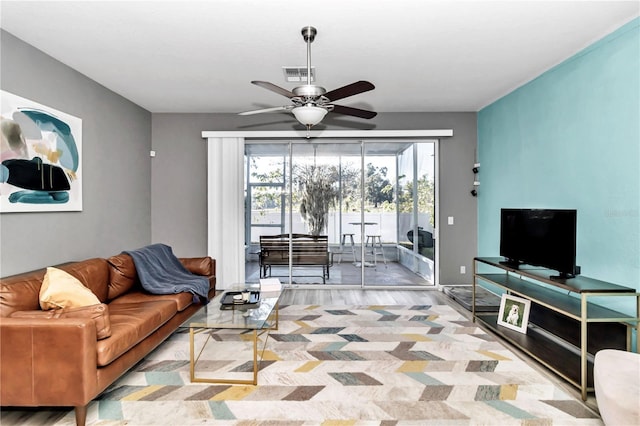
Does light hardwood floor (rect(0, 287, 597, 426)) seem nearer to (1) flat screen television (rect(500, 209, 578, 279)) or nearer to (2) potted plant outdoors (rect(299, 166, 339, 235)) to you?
(1) flat screen television (rect(500, 209, 578, 279))

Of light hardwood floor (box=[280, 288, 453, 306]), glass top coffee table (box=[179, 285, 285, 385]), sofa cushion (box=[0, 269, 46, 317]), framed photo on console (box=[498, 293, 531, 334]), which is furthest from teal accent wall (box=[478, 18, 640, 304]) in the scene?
sofa cushion (box=[0, 269, 46, 317])

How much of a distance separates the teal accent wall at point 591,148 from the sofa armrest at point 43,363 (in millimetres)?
3871

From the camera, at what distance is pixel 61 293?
2.51m

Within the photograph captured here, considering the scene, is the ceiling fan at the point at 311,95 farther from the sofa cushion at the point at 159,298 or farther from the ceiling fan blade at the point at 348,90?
the sofa cushion at the point at 159,298

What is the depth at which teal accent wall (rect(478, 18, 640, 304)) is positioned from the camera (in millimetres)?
2715

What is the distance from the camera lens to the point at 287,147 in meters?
5.45

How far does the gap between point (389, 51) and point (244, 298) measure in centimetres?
261

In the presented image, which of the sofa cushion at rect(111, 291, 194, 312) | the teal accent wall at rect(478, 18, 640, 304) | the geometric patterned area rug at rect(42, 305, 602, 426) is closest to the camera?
the geometric patterned area rug at rect(42, 305, 602, 426)

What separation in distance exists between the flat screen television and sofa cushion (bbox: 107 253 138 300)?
12.9 ft

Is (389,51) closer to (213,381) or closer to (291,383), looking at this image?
(291,383)

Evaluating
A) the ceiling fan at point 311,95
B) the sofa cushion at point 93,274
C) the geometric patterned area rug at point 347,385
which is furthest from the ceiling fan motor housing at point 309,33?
the sofa cushion at point 93,274

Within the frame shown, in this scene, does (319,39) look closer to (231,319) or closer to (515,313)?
(231,319)

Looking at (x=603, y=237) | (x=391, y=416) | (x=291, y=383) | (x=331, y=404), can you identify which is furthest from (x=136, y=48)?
(x=603, y=237)

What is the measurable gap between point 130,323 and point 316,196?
3371mm
